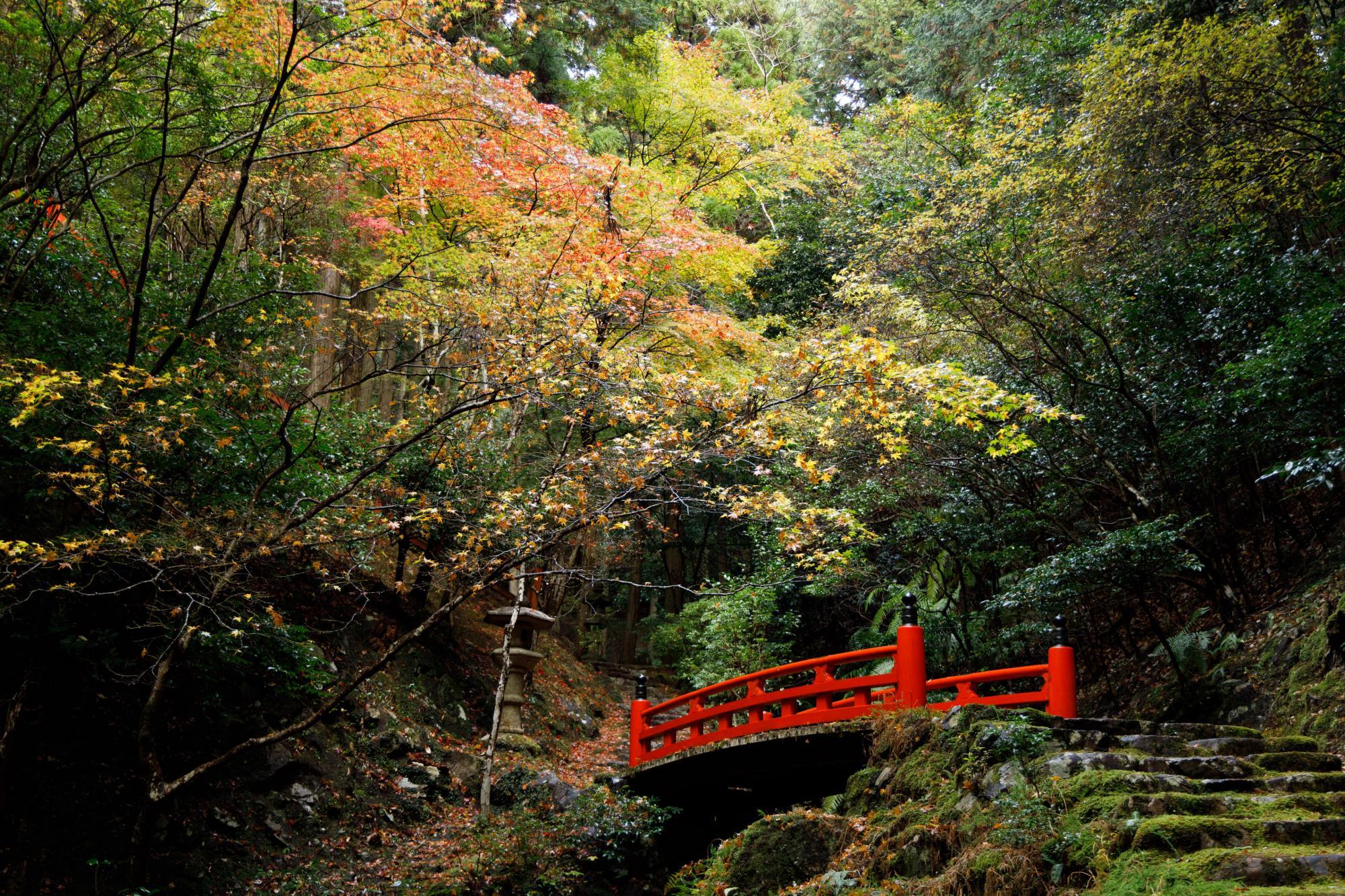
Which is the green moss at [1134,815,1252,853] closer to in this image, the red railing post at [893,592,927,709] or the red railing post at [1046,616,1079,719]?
the red railing post at [1046,616,1079,719]

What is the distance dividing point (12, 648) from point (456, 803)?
17.4 ft

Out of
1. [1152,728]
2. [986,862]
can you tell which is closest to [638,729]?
[1152,728]

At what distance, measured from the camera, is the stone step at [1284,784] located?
4.96 meters

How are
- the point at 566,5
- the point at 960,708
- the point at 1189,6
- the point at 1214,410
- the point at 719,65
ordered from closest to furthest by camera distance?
the point at 960,708 < the point at 1214,410 < the point at 1189,6 < the point at 566,5 < the point at 719,65

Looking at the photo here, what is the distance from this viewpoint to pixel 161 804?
5859 millimetres

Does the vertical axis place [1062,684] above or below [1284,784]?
above

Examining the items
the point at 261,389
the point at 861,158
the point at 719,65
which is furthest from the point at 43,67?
the point at 719,65

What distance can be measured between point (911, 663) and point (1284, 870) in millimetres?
3558

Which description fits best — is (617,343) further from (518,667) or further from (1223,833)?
(1223,833)

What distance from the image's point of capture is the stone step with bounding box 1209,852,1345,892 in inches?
147

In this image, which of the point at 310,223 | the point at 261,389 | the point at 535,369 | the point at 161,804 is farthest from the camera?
the point at 310,223

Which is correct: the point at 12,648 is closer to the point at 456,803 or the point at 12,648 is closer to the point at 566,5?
the point at 456,803

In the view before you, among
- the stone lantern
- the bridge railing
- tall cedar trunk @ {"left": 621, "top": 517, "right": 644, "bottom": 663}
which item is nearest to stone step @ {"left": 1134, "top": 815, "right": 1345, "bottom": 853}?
the bridge railing

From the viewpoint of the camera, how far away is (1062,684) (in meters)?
6.54
